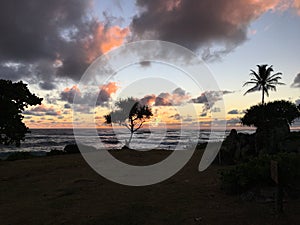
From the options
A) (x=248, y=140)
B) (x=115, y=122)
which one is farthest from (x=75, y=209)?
(x=115, y=122)

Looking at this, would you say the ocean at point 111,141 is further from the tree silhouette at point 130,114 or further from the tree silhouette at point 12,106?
the tree silhouette at point 12,106

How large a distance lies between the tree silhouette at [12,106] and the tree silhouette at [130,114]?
26.6 meters

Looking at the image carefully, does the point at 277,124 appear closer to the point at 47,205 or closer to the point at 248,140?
the point at 248,140

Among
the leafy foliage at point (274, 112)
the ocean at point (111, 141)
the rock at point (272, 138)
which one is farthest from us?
the ocean at point (111, 141)

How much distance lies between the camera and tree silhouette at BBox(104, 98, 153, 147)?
42.4m

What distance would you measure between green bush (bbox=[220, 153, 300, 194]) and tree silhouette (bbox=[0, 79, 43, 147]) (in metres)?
11.3

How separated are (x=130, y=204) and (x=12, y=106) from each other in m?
9.29

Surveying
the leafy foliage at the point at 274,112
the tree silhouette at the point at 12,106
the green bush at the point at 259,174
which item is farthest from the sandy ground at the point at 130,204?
the leafy foliage at the point at 274,112

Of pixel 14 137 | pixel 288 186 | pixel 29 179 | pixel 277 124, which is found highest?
pixel 277 124

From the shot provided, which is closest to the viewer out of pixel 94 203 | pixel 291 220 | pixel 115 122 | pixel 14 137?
pixel 291 220

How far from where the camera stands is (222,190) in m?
10.1

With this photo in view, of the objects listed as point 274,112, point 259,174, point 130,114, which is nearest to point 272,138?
point 259,174

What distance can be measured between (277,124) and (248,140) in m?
2.59

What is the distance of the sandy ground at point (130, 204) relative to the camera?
7352 millimetres
